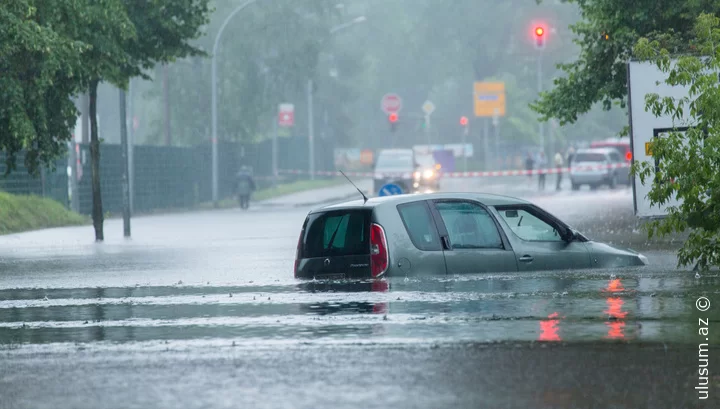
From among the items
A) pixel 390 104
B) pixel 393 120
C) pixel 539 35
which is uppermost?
pixel 539 35

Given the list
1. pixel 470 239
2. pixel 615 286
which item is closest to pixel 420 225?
pixel 470 239

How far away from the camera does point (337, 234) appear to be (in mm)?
14617

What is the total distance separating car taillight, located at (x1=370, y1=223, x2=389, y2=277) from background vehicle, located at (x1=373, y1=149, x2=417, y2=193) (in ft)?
127

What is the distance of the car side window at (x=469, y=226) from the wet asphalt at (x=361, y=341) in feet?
1.34

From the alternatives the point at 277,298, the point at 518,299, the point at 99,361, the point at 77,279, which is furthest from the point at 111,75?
the point at 99,361

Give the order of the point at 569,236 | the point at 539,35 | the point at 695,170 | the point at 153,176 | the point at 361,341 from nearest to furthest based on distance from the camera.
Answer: the point at 361,341
the point at 695,170
the point at 569,236
the point at 539,35
the point at 153,176

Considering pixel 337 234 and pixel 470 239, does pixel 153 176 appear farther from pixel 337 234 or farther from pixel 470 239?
pixel 470 239

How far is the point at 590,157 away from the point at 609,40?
34.0 meters

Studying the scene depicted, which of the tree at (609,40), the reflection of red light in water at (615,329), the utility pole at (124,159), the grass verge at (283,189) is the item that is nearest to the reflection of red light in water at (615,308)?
the reflection of red light in water at (615,329)

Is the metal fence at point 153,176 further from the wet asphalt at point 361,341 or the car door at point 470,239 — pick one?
the car door at point 470,239

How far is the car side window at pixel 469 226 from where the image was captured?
14422 millimetres

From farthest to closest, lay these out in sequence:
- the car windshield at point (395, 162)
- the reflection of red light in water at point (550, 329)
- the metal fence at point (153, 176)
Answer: the car windshield at point (395, 162), the metal fence at point (153, 176), the reflection of red light in water at point (550, 329)

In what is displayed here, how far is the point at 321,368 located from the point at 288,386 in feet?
2.21

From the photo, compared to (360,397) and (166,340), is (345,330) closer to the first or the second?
(166,340)
